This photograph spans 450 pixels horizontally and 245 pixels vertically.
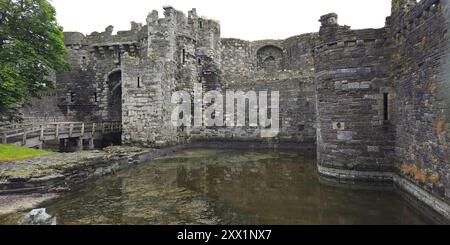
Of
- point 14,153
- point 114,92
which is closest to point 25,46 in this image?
point 14,153

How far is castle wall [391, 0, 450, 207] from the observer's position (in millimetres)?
6414

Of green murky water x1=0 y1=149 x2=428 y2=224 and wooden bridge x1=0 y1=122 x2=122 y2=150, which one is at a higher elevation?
wooden bridge x1=0 y1=122 x2=122 y2=150

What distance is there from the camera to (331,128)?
422 inches

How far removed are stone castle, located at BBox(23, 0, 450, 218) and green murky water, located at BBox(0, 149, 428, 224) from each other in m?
1.08

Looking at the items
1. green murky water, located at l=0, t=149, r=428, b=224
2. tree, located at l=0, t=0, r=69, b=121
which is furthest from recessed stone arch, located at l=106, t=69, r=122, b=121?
green murky water, located at l=0, t=149, r=428, b=224

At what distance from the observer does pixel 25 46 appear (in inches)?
560

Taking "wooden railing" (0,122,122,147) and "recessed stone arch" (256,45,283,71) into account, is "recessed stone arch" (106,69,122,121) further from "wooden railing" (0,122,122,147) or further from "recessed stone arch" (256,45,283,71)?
"recessed stone arch" (256,45,283,71)

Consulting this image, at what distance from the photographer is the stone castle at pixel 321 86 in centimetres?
724

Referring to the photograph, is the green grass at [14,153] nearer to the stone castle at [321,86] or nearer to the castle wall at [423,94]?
the stone castle at [321,86]

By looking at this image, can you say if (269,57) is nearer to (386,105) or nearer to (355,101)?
(355,101)

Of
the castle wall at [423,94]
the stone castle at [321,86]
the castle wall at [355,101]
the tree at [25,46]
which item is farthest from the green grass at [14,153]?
the castle wall at [423,94]

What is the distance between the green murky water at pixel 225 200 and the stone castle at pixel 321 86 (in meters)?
1.08
